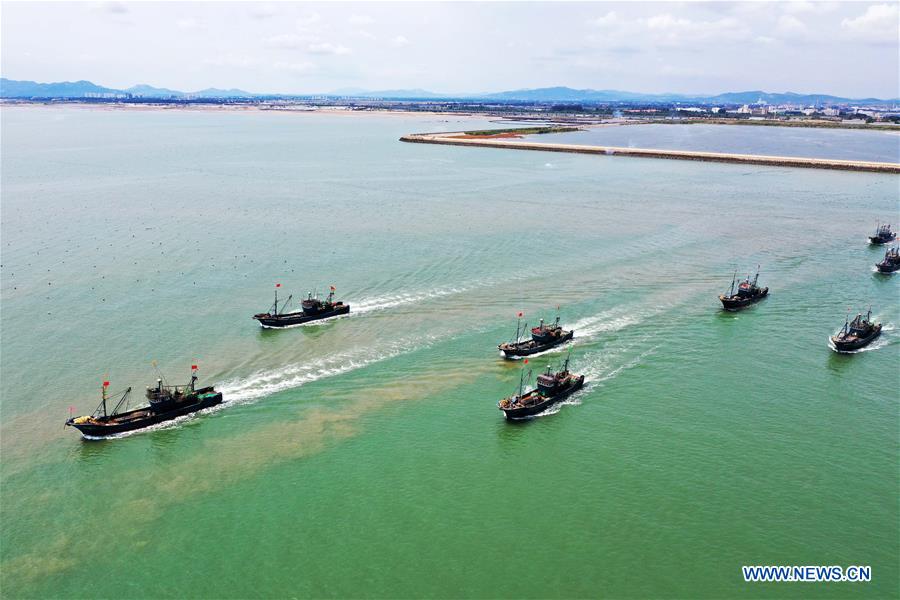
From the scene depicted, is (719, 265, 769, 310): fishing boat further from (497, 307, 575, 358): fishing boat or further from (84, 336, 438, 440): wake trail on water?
(84, 336, 438, 440): wake trail on water

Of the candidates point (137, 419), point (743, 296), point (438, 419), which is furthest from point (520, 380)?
point (743, 296)

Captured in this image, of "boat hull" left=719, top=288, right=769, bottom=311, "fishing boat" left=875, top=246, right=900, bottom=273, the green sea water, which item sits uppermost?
Result: "fishing boat" left=875, top=246, right=900, bottom=273

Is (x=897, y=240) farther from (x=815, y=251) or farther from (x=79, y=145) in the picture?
(x=79, y=145)

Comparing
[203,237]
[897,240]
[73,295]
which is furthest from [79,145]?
[897,240]

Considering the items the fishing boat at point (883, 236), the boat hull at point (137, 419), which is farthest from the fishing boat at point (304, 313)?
the fishing boat at point (883, 236)

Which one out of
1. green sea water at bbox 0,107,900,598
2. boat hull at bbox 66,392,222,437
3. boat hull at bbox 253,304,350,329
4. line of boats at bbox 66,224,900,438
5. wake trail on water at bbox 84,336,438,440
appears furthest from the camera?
boat hull at bbox 253,304,350,329

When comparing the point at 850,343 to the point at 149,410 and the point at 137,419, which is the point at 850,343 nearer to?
the point at 149,410

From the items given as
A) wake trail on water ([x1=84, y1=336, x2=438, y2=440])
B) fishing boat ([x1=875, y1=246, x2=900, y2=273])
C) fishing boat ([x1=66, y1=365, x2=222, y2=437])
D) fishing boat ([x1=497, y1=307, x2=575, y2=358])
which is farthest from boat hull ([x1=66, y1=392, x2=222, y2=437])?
fishing boat ([x1=875, y1=246, x2=900, y2=273])
